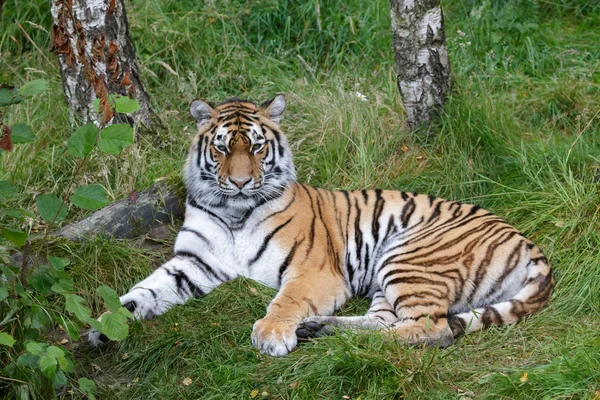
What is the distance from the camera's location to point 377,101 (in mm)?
6512

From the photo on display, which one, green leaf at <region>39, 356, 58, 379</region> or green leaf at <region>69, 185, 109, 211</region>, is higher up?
green leaf at <region>69, 185, 109, 211</region>

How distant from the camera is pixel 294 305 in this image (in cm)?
462

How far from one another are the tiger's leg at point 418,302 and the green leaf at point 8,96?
211 centimetres

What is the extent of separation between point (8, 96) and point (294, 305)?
190cm

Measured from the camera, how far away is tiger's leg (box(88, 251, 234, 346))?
190 inches

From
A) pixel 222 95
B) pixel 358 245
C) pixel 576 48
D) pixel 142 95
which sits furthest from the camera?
pixel 576 48

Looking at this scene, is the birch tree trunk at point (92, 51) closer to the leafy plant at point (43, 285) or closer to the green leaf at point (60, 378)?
the leafy plant at point (43, 285)

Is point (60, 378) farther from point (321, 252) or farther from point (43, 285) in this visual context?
point (321, 252)

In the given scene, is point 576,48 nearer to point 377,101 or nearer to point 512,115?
point 512,115

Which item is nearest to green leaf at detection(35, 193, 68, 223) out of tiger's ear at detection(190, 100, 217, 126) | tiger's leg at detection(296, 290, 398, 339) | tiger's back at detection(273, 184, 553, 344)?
tiger's leg at detection(296, 290, 398, 339)

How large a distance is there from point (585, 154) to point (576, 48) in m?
2.07

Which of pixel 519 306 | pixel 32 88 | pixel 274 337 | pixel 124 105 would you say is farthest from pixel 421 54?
pixel 32 88

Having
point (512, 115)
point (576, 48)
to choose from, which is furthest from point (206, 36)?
point (576, 48)

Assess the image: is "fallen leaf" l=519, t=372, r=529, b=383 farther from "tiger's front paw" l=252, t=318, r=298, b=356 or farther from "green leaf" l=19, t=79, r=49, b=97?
"green leaf" l=19, t=79, r=49, b=97
